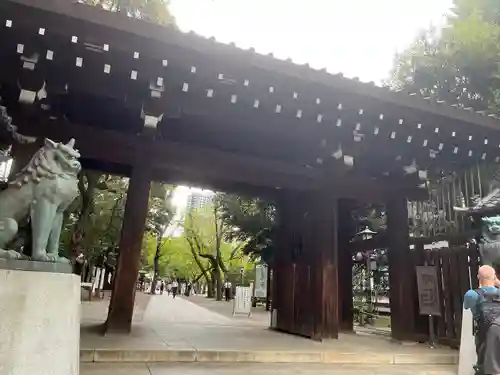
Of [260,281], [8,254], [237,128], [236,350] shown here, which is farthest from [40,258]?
[260,281]

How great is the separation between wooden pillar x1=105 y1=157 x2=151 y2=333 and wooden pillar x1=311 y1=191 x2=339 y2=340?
10.5 feet

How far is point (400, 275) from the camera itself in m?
7.78

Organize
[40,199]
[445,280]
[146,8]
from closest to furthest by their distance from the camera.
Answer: [40,199]
[445,280]
[146,8]

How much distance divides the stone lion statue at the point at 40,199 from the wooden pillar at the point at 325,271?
4866 mm

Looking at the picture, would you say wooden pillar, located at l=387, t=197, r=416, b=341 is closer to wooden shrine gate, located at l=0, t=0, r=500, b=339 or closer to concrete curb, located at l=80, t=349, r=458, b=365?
wooden shrine gate, located at l=0, t=0, r=500, b=339

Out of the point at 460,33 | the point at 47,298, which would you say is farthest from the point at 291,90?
the point at 460,33

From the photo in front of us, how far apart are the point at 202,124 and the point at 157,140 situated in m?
0.88

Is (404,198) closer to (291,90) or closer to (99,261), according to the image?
(291,90)

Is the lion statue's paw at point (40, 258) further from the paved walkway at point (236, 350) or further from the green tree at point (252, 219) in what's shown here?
the green tree at point (252, 219)

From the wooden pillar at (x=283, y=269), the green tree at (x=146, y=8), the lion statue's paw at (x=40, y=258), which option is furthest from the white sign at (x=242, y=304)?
the lion statue's paw at (x=40, y=258)

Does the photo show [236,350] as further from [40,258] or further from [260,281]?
[260,281]

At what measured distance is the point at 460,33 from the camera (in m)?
10.6

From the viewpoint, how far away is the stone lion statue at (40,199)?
348cm

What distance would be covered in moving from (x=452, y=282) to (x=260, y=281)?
14.8 m
